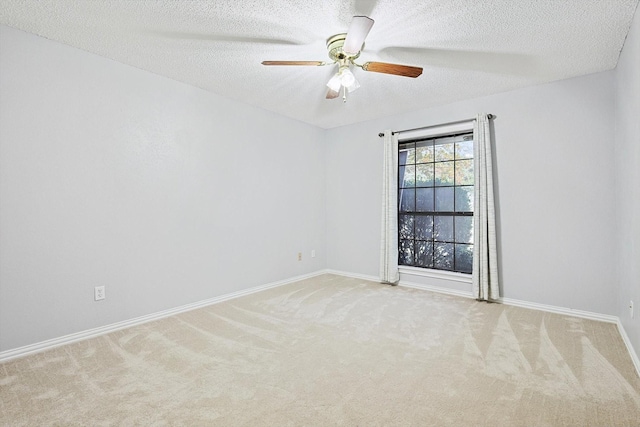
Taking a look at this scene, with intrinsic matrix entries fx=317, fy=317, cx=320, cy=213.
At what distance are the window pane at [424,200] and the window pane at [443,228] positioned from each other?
0.19 meters

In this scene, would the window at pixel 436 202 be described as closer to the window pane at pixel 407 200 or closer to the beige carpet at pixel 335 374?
the window pane at pixel 407 200

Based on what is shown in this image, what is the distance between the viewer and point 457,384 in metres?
1.94

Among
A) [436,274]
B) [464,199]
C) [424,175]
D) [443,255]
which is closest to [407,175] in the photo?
[424,175]

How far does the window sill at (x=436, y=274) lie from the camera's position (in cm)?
395

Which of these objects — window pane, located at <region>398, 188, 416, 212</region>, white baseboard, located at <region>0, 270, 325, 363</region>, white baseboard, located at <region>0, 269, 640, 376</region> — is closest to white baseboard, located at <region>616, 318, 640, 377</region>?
white baseboard, located at <region>0, 269, 640, 376</region>

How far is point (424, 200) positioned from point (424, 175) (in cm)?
36

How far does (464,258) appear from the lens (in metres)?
4.30

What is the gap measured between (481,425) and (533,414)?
327 millimetres

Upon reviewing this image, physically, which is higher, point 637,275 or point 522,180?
point 522,180

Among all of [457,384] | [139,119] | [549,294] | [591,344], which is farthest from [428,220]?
[139,119]

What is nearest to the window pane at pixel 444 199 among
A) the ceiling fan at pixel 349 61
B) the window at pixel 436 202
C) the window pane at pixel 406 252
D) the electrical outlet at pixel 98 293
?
the window at pixel 436 202

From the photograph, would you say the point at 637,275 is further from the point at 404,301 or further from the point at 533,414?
the point at 404,301

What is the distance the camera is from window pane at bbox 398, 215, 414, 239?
468cm

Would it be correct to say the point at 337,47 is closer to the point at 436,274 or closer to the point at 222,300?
the point at 222,300
